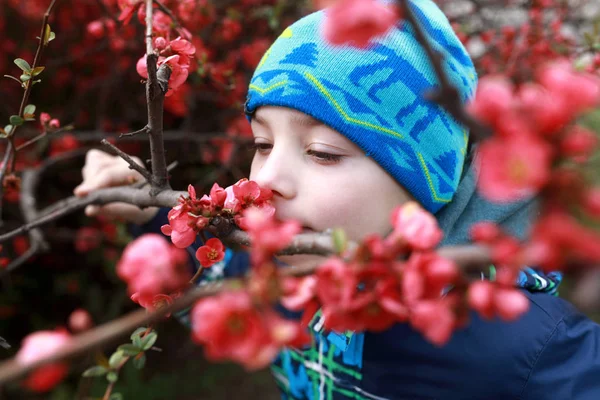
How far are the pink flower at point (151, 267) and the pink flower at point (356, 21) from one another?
225 millimetres

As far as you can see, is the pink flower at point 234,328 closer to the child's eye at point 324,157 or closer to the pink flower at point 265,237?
the pink flower at point 265,237

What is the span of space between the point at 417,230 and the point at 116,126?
6.98 ft

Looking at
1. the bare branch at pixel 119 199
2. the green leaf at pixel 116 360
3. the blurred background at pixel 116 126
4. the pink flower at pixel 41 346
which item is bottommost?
the blurred background at pixel 116 126

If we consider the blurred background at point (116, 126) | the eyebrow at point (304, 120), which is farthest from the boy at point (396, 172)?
the blurred background at point (116, 126)

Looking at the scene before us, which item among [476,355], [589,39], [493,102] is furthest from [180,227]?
[589,39]

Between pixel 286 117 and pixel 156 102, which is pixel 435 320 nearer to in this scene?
pixel 156 102

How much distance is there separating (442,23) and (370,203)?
1.48 ft

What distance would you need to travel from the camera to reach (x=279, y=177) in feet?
3.26

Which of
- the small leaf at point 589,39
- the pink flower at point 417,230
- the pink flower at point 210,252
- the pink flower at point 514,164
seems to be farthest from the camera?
the small leaf at point 589,39

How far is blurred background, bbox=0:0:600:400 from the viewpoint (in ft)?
6.58

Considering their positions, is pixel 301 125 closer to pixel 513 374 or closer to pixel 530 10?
pixel 513 374

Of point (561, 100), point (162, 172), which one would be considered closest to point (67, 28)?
point (162, 172)

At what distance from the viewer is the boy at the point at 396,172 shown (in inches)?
40.6

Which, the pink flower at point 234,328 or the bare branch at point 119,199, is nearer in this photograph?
the pink flower at point 234,328
